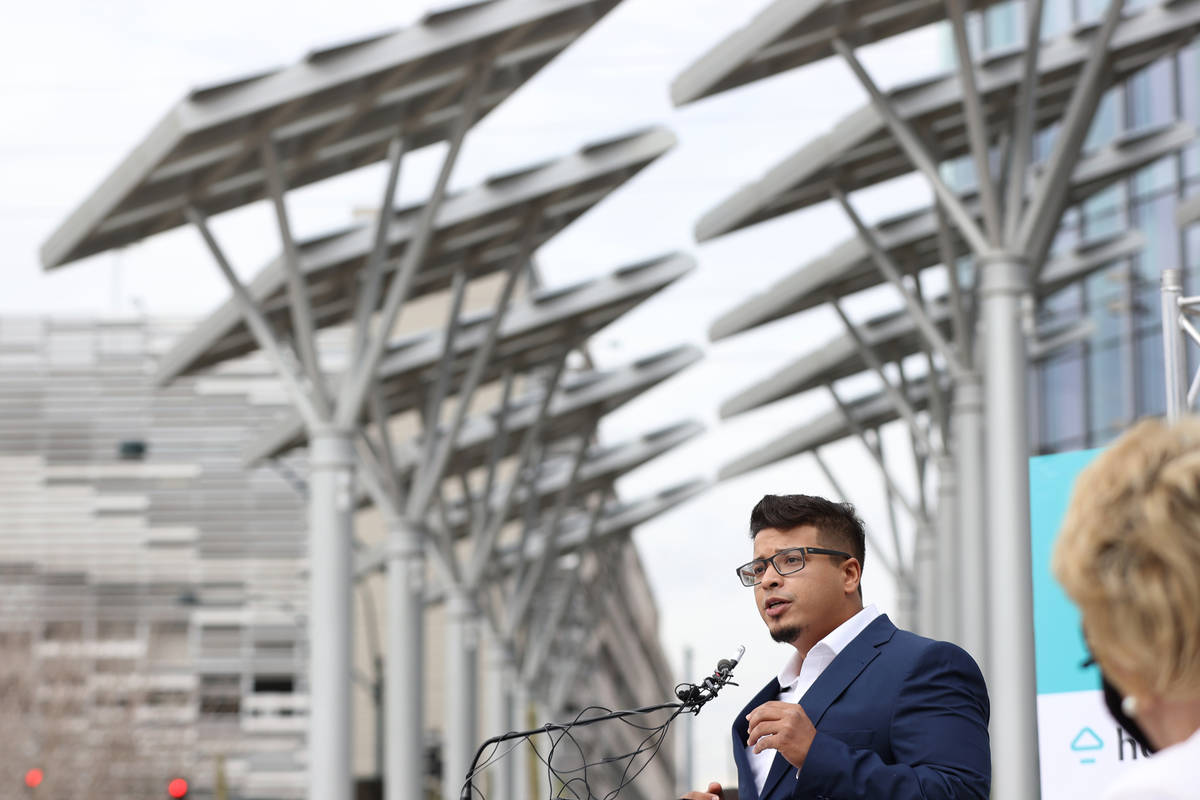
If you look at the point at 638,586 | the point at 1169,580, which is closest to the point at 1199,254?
the point at 1169,580

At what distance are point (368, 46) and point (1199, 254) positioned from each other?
2499cm

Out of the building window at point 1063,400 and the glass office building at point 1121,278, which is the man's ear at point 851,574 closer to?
the glass office building at point 1121,278

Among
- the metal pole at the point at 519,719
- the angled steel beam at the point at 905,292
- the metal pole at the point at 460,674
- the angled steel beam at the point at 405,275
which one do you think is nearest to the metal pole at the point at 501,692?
the metal pole at the point at 519,719

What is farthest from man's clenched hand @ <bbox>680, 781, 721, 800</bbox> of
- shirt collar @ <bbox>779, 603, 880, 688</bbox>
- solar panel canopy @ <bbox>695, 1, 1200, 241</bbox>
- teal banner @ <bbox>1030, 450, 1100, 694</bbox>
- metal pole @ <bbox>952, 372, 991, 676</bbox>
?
metal pole @ <bbox>952, 372, 991, 676</bbox>

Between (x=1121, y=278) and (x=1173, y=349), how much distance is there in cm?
3288

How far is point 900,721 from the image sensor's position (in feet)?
12.8

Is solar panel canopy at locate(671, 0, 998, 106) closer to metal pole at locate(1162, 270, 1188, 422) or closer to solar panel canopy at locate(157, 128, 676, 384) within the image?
solar panel canopy at locate(157, 128, 676, 384)

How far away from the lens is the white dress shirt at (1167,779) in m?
1.94

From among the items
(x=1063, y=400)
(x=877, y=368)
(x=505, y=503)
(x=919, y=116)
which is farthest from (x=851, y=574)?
(x=1063, y=400)

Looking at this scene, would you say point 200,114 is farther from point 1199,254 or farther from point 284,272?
point 1199,254

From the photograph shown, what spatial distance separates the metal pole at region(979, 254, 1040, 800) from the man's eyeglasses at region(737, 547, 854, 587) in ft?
33.4

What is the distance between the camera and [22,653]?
5244cm

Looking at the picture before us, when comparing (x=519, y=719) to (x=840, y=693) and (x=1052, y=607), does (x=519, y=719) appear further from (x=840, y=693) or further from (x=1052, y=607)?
(x=840, y=693)

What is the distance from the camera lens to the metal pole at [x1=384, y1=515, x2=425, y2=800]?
72.6 ft
